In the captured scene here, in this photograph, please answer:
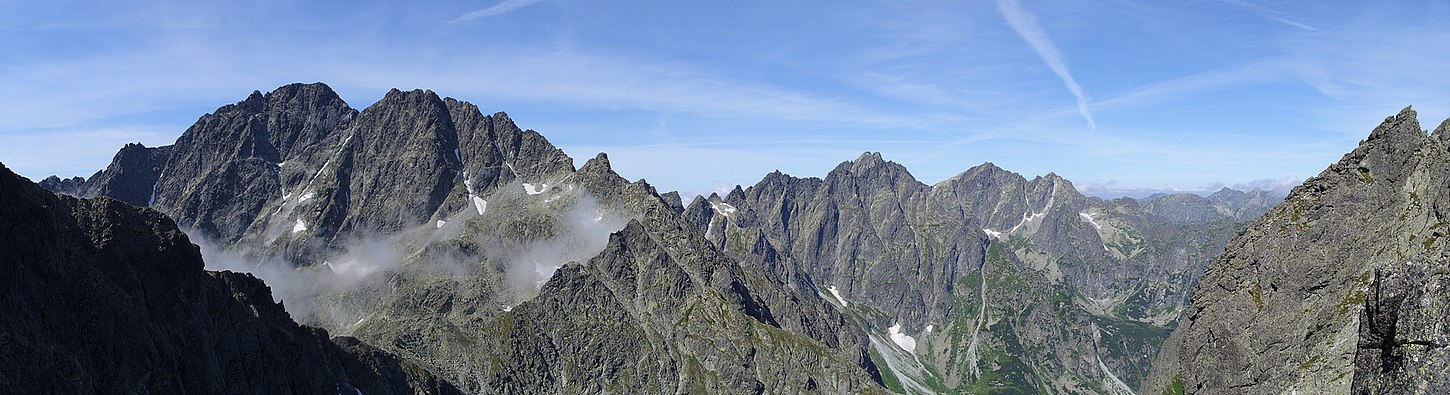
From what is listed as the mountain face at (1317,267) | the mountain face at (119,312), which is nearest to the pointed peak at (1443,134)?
the mountain face at (1317,267)

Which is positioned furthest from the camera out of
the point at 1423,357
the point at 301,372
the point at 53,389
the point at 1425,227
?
the point at 301,372

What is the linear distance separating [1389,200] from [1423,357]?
4940 centimetres

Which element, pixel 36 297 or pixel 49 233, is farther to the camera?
pixel 49 233

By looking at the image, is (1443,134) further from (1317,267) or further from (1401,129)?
(1317,267)

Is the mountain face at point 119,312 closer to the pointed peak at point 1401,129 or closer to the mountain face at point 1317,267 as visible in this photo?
the mountain face at point 1317,267

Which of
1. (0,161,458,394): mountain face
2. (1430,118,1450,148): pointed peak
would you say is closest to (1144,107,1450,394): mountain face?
(1430,118,1450,148): pointed peak

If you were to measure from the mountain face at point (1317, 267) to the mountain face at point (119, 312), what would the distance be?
279ft

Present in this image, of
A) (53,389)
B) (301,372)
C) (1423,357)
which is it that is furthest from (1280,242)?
(301,372)

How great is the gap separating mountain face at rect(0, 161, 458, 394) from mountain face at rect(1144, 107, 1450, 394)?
85.0 meters

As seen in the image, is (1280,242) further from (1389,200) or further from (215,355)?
(215,355)

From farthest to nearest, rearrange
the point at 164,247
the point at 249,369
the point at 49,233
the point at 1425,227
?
the point at 249,369 < the point at 164,247 < the point at 49,233 < the point at 1425,227

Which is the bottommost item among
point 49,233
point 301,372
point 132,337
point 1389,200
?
point 301,372

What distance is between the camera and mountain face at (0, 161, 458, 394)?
5488 cm

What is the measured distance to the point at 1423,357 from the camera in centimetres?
1609
